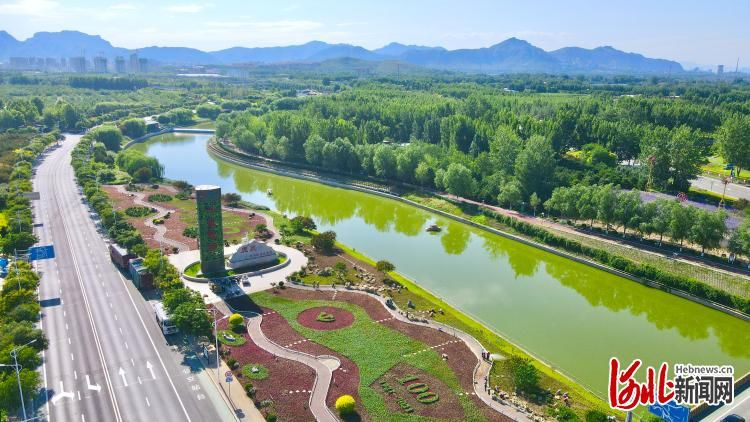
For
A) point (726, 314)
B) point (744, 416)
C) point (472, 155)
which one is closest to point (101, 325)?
point (744, 416)

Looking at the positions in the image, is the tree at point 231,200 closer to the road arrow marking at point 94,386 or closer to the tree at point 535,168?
the tree at point 535,168

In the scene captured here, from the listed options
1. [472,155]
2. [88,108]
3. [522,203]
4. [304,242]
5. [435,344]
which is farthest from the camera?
[88,108]

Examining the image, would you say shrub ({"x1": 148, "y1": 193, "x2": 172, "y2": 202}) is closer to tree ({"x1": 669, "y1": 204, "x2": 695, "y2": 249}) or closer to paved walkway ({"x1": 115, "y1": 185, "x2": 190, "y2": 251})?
paved walkway ({"x1": 115, "y1": 185, "x2": 190, "y2": 251})

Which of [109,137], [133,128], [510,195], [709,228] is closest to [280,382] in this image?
[709,228]

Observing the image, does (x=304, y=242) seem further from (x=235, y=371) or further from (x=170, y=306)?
(x=235, y=371)

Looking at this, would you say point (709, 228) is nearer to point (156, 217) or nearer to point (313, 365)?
point (313, 365)

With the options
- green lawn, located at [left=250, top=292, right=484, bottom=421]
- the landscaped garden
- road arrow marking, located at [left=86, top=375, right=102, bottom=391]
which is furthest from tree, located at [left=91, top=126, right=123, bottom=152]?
road arrow marking, located at [left=86, top=375, right=102, bottom=391]

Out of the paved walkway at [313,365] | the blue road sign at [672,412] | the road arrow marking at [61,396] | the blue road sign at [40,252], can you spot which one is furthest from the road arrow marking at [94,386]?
the blue road sign at [672,412]
